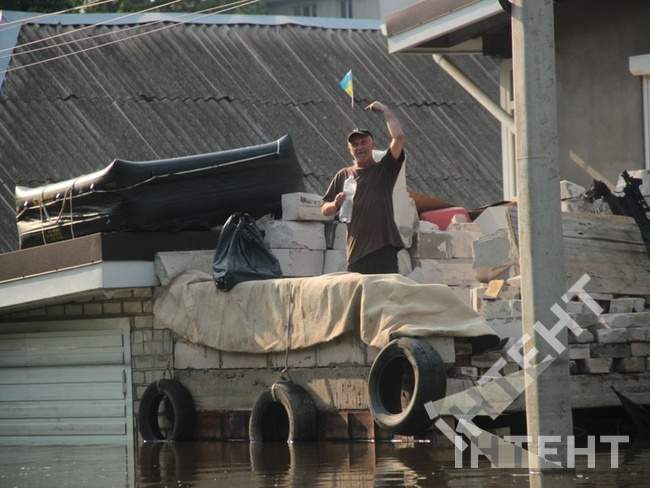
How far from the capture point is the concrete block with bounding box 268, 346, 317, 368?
553 inches

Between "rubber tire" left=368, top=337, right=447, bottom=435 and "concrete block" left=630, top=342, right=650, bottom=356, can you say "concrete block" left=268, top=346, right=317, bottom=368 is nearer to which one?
"rubber tire" left=368, top=337, right=447, bottom=435

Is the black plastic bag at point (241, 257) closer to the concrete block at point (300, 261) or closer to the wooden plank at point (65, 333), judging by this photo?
the concrete block at point (300, 261)

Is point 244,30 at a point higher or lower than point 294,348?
higher

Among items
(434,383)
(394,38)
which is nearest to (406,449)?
(434,383)

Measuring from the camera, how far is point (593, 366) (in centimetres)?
1320

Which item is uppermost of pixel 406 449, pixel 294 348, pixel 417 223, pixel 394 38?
pixel 394 38

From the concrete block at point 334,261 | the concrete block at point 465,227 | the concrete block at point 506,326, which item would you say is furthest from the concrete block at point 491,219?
the concrete block at point 506,326

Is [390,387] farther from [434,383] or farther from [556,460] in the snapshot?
[556,460]

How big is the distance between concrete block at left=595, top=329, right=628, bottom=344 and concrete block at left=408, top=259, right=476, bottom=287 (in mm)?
2258

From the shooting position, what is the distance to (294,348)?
1412 centimetres

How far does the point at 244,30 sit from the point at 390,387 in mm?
16345

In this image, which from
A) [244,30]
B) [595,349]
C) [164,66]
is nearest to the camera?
[595,349]

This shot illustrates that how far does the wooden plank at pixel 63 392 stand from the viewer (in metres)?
16.6

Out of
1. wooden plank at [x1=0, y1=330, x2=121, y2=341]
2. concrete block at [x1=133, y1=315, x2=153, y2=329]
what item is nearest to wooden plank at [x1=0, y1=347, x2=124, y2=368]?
wooden plank at [x1=0, y1=330, x2=121, y2=341]
